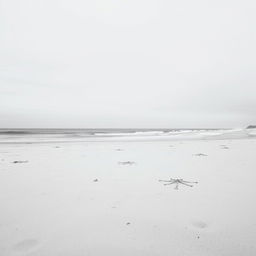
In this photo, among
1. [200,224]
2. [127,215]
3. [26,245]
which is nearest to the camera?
[26,245]

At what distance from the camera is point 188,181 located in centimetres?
433

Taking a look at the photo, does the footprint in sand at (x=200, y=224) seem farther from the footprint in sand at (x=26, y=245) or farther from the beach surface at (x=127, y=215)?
the footprint in sand at (x=26, y=245)

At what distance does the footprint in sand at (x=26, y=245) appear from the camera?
2.03 meters

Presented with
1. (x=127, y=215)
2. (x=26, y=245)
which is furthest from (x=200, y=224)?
(x=26, y=245)

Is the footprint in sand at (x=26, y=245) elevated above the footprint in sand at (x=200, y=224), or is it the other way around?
the footprint in sand at (x=200, y=224)

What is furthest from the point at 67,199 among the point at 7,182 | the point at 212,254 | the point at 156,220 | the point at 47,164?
the point at 47,164

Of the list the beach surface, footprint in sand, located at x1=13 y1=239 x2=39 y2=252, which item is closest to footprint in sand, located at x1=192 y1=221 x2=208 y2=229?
the beach surface

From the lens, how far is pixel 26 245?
6.88ft

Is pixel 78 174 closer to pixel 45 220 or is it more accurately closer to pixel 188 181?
pixel 45 220

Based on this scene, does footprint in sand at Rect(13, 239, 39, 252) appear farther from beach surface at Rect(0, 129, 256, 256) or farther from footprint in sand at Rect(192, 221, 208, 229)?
footprint in sand at Rect(192, 221, 208, 229)

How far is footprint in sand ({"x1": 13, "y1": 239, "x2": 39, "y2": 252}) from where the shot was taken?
2025mm

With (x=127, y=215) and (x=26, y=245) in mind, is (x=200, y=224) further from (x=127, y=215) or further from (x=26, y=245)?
(x=26, y=245)

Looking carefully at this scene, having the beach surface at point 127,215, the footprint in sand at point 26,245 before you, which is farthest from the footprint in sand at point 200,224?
the footprint in sand at point 26,245

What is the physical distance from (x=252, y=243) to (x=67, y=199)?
8.93ft
